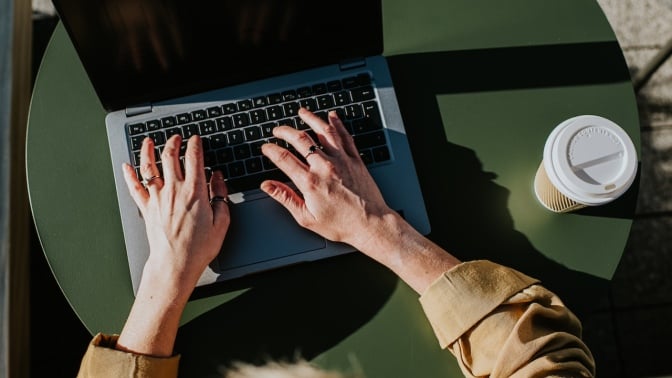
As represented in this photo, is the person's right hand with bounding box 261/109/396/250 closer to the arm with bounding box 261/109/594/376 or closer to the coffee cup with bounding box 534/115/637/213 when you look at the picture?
the arm with bounding box 261/109/594/376

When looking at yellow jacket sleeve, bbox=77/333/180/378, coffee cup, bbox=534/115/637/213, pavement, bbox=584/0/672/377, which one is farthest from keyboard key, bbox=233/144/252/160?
pavement, bbox=584/0/672/377

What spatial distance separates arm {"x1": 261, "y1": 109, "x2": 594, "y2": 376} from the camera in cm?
79

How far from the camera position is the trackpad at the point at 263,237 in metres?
0.90

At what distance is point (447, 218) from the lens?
93cm

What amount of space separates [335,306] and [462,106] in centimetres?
39

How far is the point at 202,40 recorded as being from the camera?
→ 2.86ft

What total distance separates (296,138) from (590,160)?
1.38ft

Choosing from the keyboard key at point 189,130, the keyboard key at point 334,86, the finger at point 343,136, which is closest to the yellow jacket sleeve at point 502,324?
the finger at point 343,136

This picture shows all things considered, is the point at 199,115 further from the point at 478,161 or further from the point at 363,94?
the point at 478,161

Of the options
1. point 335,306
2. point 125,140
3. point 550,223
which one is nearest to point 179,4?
point 125,140

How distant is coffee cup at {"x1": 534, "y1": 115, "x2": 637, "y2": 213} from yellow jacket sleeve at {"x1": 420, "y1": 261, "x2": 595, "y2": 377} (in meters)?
0.15

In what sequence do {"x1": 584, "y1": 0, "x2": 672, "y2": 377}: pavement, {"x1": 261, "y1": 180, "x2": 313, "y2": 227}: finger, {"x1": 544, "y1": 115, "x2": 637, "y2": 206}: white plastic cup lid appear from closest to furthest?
{"x1": 544, "y1": 115, "x2": 637, "y2": 206}: white plastic cup lid → {"x1": 261, "y1": 180, "x2": 313, "y2": 227}: finger → {"x1": 584, "y1": 0, "x2": 672, "y2": 377}: pavement

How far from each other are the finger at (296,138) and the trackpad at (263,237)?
0.09 m

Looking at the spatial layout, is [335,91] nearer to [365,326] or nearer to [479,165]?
[479,165]
